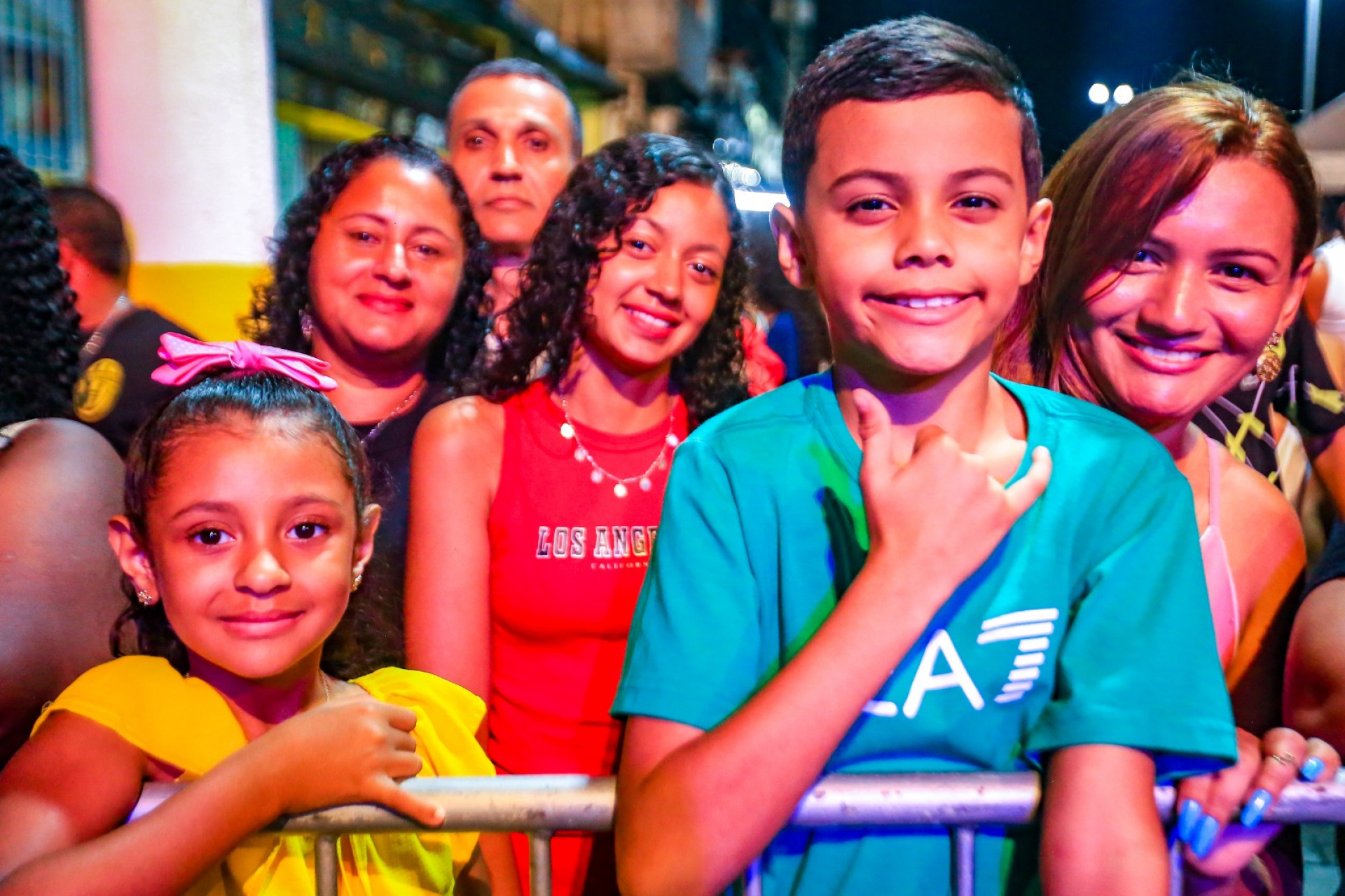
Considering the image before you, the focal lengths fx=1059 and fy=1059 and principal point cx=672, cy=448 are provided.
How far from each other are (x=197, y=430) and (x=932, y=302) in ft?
A: 3.70

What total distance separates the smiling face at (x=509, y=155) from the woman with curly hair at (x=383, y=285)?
2.60ft

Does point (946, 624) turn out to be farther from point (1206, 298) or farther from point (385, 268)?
point (385, 268)

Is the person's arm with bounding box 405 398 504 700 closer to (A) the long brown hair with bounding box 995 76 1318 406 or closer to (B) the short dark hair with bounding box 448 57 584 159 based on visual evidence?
(A) the long brown hair with bounding box 995 76 1318 406

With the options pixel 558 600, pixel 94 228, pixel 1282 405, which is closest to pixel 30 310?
pixel 558 600

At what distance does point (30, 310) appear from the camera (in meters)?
2.08

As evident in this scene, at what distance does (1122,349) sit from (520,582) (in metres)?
1.23

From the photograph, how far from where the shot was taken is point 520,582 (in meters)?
2.18

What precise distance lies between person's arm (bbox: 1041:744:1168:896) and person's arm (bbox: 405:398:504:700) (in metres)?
1.18

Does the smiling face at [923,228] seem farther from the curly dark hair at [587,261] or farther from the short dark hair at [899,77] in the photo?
the curly dark hair at [587,261]

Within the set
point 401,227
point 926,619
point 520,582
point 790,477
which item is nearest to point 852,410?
point 790,477

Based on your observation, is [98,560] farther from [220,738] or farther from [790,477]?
[790,477]

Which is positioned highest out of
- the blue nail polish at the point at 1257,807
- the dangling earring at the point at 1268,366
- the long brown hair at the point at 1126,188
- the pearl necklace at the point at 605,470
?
the long brown hair at the point at 1126,188

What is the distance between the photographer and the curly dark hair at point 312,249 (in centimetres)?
273

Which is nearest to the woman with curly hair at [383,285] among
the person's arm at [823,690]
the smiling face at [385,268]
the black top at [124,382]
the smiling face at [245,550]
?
the smiling face at [385,268]
